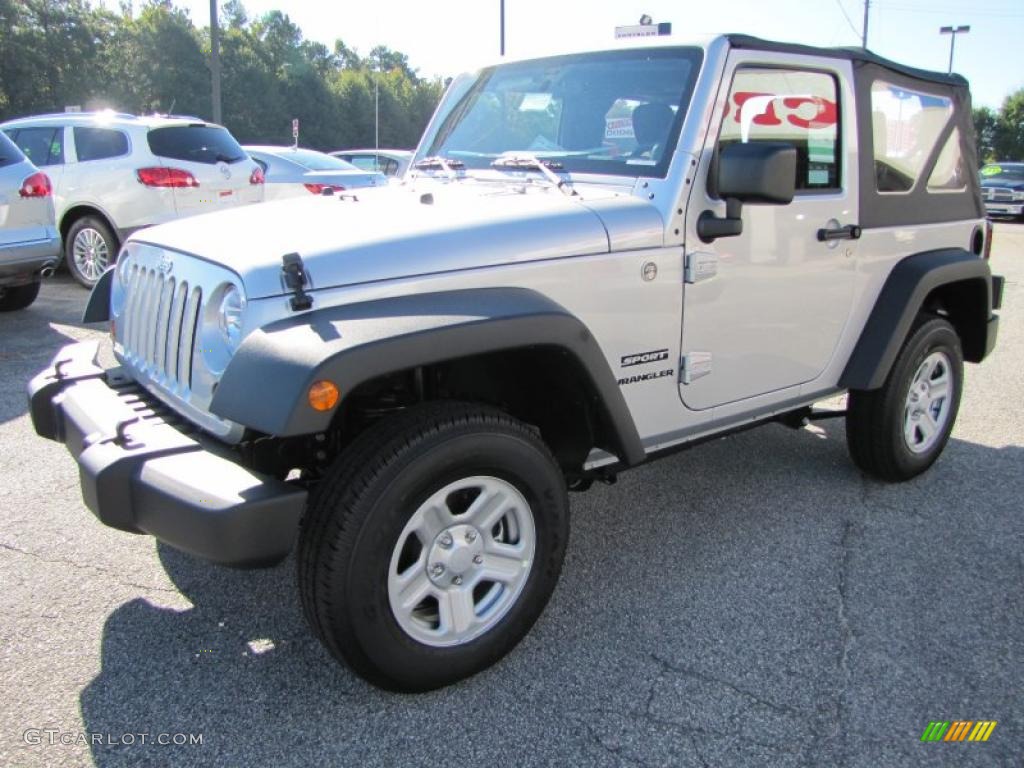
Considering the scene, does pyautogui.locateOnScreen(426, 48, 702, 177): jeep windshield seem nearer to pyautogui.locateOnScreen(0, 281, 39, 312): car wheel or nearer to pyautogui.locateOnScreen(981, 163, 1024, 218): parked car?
pyautogui.locateOnScreen(0, 281, 39, 312): car wheel

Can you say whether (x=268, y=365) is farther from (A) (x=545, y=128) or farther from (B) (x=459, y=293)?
(A) (x=545, y=128)

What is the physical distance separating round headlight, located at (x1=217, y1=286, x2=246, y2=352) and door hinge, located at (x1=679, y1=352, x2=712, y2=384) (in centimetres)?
156

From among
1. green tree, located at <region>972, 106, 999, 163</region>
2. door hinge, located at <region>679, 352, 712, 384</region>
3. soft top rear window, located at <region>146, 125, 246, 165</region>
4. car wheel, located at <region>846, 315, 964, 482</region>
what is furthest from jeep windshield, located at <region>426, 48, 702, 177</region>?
green tree, located at <region>972, 106, 999, 163</region>

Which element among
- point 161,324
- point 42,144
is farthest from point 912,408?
point 42,144

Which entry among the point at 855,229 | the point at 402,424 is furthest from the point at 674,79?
the point at 402,424

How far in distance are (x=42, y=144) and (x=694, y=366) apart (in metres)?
8.74

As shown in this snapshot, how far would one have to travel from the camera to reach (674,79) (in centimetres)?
322

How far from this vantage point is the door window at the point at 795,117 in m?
3.27

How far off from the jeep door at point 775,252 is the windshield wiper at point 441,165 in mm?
1064

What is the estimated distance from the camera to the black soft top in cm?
328

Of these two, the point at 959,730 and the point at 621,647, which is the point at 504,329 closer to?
the point at 621,647

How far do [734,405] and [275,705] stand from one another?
200 cm

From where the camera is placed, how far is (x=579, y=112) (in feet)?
11.4

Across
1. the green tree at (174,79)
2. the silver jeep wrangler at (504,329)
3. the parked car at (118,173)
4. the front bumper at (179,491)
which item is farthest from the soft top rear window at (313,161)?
the green tree at (174,79)
